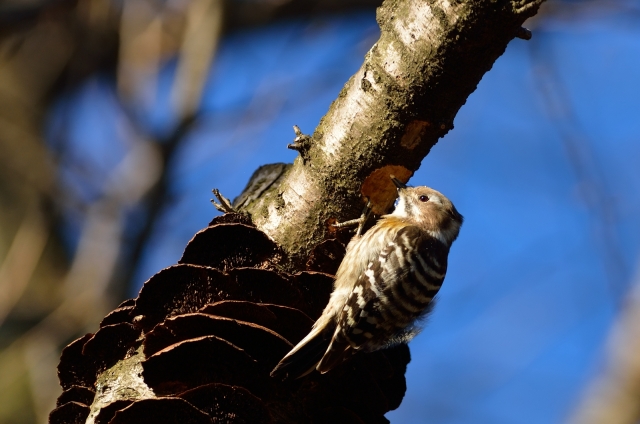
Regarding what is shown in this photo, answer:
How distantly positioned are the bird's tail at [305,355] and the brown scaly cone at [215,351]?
0.11 ft

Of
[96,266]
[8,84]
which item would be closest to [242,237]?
[96,266]

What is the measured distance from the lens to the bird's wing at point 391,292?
346 centimetres

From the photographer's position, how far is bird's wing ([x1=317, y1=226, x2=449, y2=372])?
346 cm

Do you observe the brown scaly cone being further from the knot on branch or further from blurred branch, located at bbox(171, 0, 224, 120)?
blurred branch, located at bbox(171, 0, 224, 120)

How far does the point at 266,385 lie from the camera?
8.21ft

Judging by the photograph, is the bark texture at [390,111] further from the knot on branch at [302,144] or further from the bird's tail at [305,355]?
the bird's tail at [305,355]

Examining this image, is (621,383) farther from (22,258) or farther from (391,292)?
(22,258)

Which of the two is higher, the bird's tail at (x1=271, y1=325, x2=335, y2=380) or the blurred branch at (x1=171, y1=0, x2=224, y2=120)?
the blurred branch at (x1=171, y1=0, x2=224, y2=120)

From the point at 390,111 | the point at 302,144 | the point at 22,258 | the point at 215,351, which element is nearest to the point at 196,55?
the point at 22,258

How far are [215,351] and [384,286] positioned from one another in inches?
69.2

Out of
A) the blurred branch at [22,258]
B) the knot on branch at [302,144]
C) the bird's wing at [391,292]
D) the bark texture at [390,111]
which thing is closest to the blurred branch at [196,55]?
the blurred branch at [22,258]

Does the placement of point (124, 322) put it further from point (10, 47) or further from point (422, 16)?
point (10, 47)

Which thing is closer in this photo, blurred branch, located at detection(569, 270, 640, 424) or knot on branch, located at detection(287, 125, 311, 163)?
knot on branch, located at detection(287, 125, 311, 163)

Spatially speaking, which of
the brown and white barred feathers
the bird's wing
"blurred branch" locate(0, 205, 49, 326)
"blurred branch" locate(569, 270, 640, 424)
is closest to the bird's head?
the brown and white barred feathers
